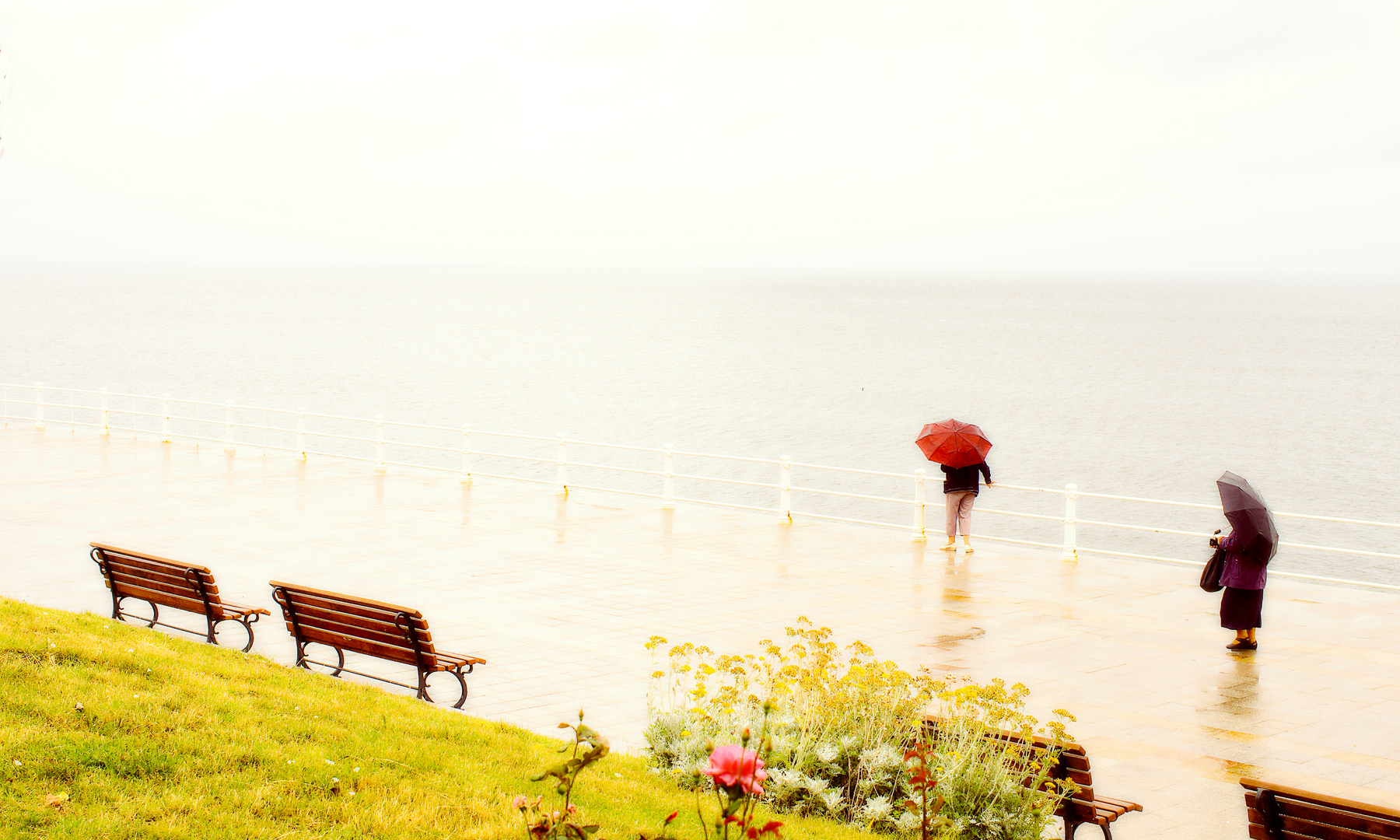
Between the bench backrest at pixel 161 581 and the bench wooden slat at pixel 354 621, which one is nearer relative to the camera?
the bench wooden slat at pixel 354 621

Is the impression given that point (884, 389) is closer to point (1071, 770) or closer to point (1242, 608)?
point (1242, 608)

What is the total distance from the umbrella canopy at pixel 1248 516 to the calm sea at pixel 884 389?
3118 centimetres

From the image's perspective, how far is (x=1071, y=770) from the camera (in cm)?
645

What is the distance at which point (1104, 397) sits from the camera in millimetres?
84438

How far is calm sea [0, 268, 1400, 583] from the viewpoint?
53281mm

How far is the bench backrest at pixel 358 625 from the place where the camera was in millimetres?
8695

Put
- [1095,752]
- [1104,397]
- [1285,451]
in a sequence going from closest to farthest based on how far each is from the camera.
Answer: [1095,752] < [1285,451] < [1104,397]

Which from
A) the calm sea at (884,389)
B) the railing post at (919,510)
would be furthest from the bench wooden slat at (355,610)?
the calm sea at (884,389)

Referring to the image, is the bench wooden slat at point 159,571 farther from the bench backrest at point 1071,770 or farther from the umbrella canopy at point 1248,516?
the umbrella canopy at point 1248,516

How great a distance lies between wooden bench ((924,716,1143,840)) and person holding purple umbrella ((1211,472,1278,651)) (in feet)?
16.5

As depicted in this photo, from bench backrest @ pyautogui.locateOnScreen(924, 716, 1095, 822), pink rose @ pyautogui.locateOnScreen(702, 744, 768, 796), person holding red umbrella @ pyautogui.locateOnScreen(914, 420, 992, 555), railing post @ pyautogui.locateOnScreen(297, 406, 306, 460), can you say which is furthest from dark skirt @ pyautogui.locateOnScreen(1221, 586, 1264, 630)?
railing post @ pyautogui.locateOnScreen(297, 406, 306, 460)

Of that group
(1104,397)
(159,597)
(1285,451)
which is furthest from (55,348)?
(159,597)

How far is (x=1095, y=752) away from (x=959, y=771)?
2.57 m

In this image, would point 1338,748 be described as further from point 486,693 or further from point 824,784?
point 486,693
